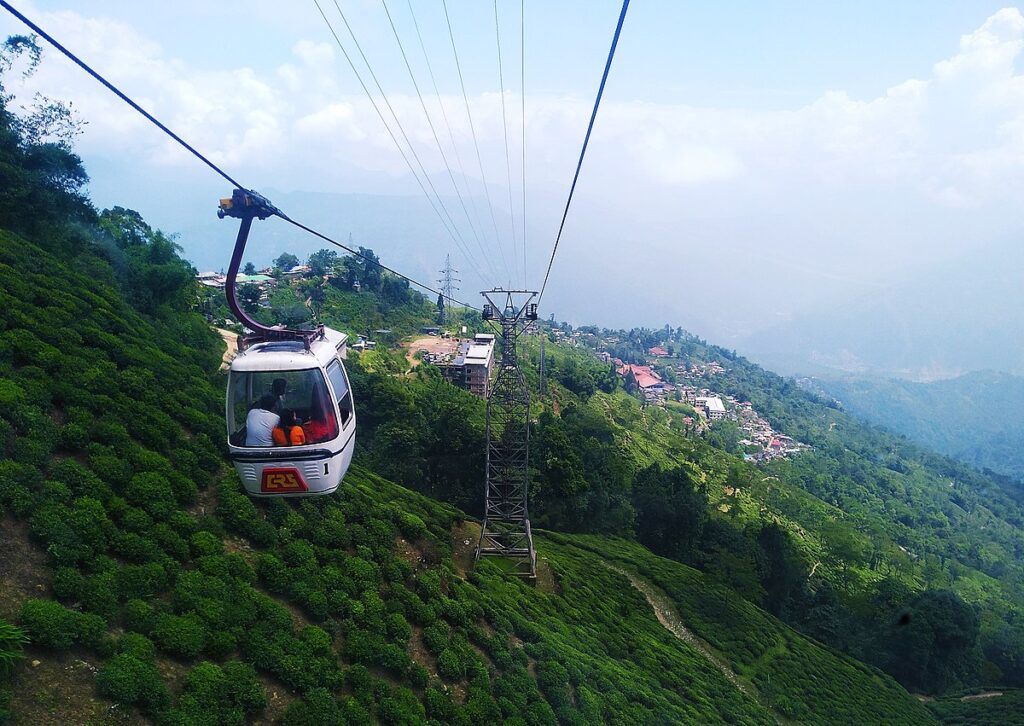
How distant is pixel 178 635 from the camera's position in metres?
8.39

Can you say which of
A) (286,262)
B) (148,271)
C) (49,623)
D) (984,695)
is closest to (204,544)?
(49,623)

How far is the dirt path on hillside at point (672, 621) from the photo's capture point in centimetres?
2278

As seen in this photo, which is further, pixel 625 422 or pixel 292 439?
pixel 625 422

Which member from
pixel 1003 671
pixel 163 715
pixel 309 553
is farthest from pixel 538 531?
pixel 1003 671

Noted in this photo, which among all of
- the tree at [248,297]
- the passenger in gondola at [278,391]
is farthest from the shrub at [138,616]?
the tree at [248,297]

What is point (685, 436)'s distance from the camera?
8156cm

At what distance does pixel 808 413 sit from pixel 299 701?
491 feet

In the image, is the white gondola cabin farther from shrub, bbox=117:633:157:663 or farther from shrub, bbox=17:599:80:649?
shrub, bbox=17:599:80:649

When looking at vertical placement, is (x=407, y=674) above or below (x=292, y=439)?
below

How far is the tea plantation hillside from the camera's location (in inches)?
304

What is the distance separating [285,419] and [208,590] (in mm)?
3290

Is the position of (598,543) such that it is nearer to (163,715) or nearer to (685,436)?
(163,715)

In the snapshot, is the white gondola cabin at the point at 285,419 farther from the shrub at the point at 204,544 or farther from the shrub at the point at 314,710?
the shrub at the point at 314,710

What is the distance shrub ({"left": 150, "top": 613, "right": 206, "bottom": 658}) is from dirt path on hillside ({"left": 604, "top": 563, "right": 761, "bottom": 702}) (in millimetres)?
21005
